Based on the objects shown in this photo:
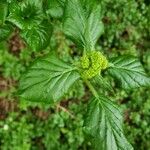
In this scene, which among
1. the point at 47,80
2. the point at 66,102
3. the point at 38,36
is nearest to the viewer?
the point at 47,80

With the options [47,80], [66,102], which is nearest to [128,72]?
[47,80]

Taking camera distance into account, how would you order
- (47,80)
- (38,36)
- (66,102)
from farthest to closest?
(66,102)
(38,36)
(47,80)

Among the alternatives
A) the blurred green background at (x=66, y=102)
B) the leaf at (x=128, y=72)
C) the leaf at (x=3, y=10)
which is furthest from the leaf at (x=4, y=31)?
the blurred green background at (x=66, y=102)

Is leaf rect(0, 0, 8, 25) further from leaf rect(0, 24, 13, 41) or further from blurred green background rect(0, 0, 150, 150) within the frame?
blurred green background rect(0, 0, 150, 150)

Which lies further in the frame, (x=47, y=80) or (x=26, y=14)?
(x=26, y=14)

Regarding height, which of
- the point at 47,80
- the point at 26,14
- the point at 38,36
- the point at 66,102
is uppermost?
the point at 26,14

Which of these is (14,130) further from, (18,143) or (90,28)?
(90,28)

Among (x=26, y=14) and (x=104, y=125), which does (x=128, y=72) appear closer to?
(x=104, y=125)

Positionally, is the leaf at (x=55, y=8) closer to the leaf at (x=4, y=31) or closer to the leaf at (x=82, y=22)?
the leaf at (x=82, y=22)
